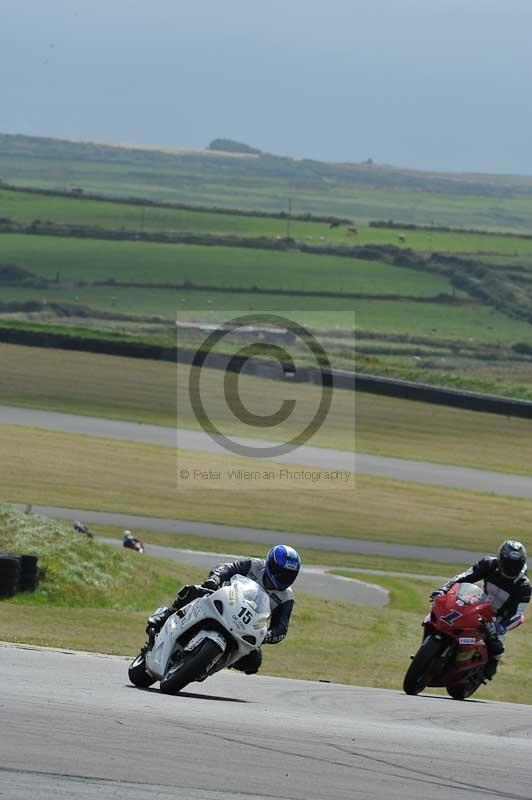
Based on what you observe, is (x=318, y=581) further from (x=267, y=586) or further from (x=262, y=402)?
(x=262, y=402)

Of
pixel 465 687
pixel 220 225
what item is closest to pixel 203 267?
pixel 220 225

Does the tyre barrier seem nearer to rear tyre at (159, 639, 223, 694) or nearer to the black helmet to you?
the black helmet

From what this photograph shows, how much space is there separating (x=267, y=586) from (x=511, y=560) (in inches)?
120

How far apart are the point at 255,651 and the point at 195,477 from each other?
29.9 metres

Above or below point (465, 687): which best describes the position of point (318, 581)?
below

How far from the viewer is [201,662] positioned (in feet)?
34.0

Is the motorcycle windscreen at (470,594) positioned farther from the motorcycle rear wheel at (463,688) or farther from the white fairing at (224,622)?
the white fairing at (224,622)

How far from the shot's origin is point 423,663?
13.1 meters

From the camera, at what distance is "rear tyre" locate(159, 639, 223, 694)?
34.0 ft

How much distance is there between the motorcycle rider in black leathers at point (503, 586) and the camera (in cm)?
1331

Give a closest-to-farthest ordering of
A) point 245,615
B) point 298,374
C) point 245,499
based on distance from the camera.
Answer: point 245,615, point 245,499, point 298,374

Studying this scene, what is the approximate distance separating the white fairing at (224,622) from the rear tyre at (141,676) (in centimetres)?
28

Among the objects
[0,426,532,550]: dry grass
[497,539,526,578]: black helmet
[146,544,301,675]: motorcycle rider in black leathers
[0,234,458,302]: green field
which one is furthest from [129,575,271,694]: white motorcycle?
[0,234,458,302]: green field

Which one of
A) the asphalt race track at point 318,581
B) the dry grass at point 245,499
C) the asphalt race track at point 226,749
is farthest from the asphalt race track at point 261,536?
the asphalt race track at point 226,749
